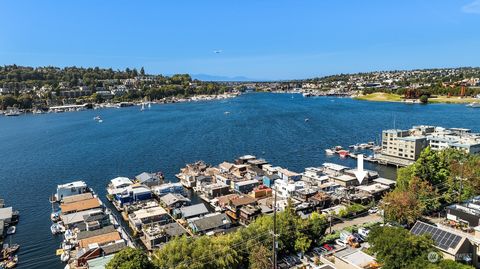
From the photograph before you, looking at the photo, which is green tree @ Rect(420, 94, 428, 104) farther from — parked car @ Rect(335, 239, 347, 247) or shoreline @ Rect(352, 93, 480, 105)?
parked car @ Rect(335, 239, 347, 247)

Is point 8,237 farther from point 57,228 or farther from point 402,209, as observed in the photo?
point 402,209

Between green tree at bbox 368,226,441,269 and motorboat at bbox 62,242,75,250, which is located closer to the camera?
green tree at bbox 368,226,441,269

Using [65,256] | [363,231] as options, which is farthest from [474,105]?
[65,256]

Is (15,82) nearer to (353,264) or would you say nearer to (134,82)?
(134,82)

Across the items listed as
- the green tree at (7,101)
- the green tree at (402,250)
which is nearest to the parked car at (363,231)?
the green tree at (402,250)

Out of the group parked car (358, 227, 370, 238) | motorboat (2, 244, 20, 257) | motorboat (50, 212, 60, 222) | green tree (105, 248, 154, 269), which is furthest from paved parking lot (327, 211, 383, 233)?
motorboat (50, 212, 60, 222)

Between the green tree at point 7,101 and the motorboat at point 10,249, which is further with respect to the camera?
the green tree at point 7,101

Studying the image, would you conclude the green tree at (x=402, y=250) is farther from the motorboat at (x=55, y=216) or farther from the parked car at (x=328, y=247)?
the motorboat at (x=55, y=216)
